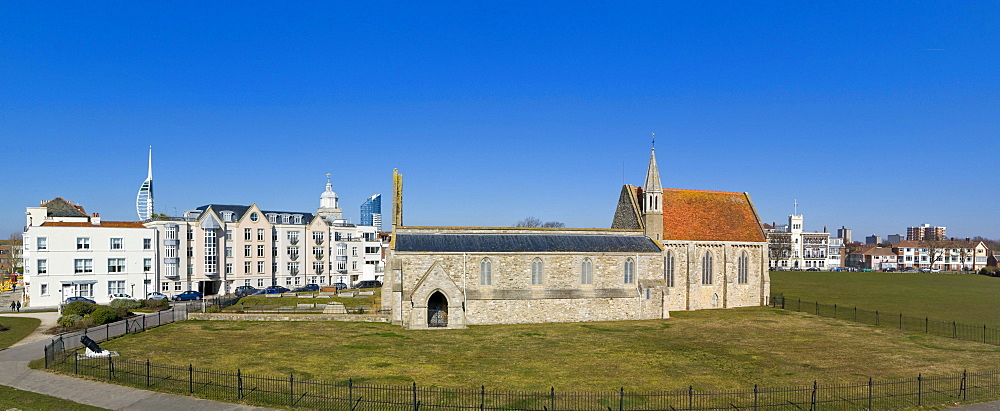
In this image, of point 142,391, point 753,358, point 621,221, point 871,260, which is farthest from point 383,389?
point 871,260

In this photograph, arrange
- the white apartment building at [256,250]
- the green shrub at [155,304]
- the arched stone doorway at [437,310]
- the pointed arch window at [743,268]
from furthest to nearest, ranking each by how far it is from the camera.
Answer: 1. the white apartment building at [256,250]
2. the pointed arch window at [743,268]
3. the green shrub at [155,304]
4. the arched stone doorway at [437,310]

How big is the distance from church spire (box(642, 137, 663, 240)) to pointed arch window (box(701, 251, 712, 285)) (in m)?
4.80

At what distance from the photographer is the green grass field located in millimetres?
32688

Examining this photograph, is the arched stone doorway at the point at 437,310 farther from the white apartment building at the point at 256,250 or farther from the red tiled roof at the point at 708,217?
the white apartment building at the point at 256,250

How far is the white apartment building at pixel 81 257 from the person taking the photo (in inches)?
2120

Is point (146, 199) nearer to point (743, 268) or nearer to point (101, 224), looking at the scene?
point (101, 224)

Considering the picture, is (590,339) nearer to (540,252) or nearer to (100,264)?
(540,252)

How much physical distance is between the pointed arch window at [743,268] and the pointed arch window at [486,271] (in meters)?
22.8

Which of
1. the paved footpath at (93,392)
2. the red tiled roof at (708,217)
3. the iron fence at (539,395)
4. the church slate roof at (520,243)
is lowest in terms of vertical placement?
the iron fence at (539,395)

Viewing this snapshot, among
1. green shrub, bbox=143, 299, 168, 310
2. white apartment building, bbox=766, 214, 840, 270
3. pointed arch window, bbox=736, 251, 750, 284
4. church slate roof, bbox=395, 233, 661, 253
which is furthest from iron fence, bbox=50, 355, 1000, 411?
white apartment building, bbox=766, 214, 840, 270

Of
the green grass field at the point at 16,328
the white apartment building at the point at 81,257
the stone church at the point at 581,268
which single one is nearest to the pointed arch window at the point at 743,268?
the stone church at the point at 581,268

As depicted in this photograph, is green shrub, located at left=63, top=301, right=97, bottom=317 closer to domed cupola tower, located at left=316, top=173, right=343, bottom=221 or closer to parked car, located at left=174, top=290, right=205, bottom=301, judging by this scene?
parked car, located at left=174, top=290, right=205, bottom=301

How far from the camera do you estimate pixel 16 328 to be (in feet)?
123

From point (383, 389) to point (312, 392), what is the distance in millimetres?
2554
